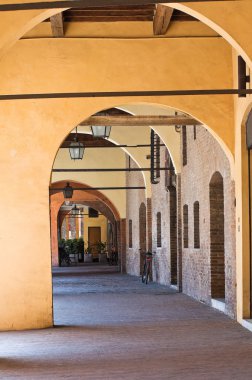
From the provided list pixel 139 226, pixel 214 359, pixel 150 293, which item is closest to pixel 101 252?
pixel 139 226

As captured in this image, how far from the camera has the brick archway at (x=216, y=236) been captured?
13945 millimetres

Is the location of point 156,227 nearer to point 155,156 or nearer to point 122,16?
point 155,156

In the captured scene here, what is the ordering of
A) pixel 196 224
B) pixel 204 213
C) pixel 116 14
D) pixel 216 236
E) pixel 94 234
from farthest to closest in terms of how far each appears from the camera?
pixel 94 234
pixel 196 224
pixel 204 213
pixel 216 236
pixel 116 14

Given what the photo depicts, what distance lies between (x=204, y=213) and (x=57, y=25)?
5.39m

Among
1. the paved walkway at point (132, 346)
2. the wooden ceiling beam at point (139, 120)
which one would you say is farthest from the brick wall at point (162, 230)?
the wooden ceiling beam at point (139, 120)

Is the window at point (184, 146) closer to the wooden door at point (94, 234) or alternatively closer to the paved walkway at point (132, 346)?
the paved walkway at point (132, 346)

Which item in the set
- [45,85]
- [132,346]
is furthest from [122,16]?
[132,346]

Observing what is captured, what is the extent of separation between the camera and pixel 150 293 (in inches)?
685

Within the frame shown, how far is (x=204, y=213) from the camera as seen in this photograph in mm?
14727

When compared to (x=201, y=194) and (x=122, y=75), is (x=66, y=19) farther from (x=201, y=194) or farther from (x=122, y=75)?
(x=201, y=194)

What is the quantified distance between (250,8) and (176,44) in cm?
291

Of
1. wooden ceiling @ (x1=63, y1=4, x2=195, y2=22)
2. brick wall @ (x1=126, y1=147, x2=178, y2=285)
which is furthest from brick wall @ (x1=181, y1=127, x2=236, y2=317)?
wooden ceiling @ (x1=63, y1=4, x2=195, y2=22)

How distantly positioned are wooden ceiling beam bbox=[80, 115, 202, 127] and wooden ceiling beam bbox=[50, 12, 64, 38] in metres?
2.43

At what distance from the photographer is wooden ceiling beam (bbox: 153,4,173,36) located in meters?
10.2
